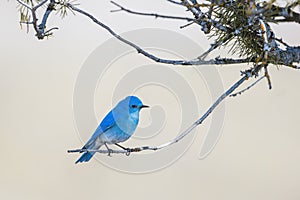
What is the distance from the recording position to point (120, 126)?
84 cm

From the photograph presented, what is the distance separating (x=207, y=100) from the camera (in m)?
1.88

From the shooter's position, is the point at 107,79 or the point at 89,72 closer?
the point at 89,72

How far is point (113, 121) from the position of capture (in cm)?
88

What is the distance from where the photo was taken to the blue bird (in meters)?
0.83

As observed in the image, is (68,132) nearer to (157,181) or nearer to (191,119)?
(157,181)

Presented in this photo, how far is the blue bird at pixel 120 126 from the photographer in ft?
2.71

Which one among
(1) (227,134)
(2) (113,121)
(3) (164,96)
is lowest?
(2) (113,121)

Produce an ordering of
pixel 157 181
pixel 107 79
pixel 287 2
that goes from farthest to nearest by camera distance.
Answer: pixel 107 79 < pixel 157 181 < pixel 287 2

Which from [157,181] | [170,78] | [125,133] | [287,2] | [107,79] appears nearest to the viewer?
[287,2]

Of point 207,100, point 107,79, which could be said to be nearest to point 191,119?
point 207,100

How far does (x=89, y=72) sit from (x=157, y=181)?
1008 millimetres

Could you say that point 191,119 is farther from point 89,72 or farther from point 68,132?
point 68,132

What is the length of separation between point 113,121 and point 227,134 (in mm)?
1135

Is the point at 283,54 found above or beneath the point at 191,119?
beneath
